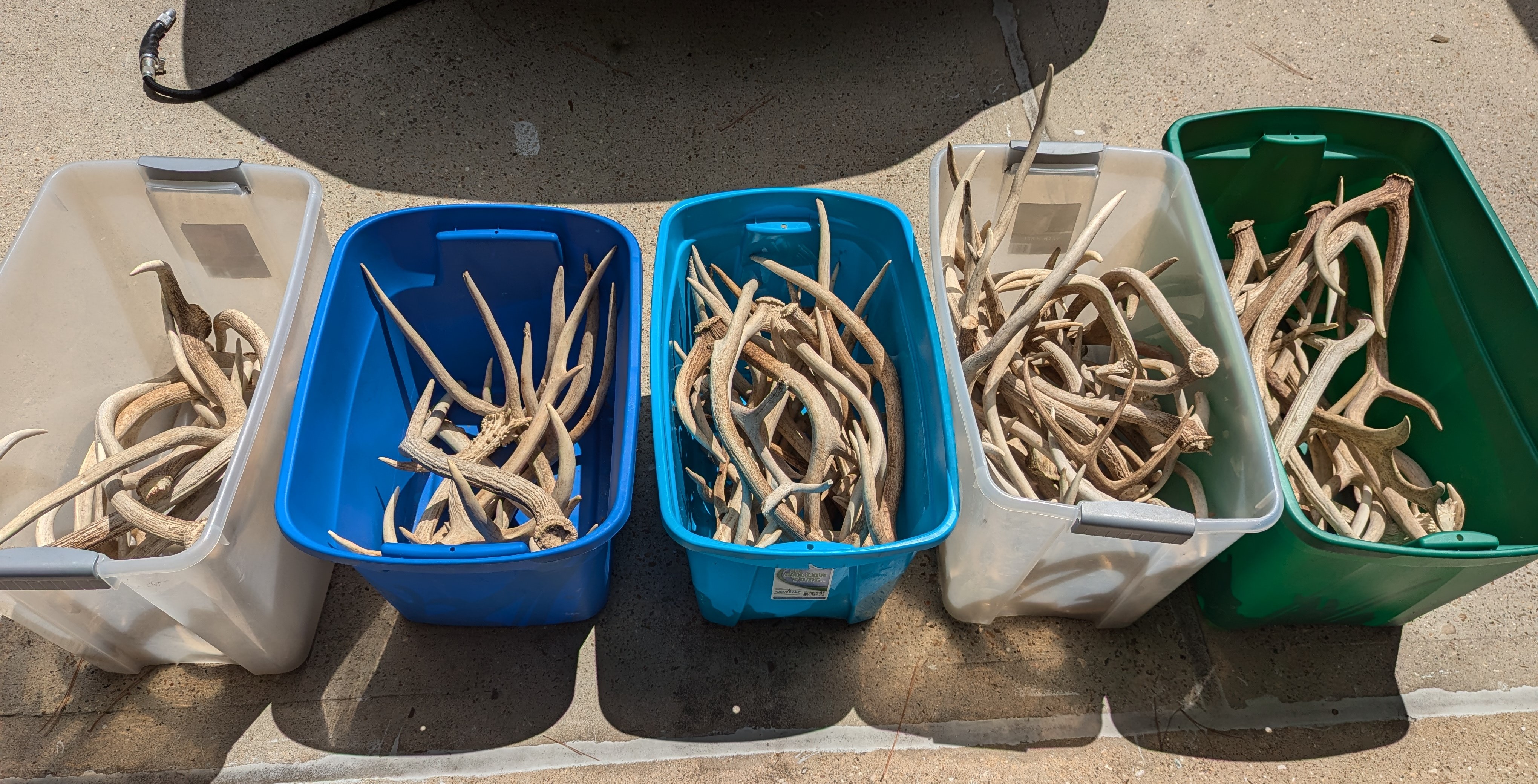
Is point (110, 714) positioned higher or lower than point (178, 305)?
lower

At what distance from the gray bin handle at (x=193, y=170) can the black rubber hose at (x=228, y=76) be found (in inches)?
40.2

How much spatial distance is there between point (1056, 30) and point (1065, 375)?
1.62m

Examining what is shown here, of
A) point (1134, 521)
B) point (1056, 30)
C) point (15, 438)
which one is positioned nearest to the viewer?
point (1134, 521)

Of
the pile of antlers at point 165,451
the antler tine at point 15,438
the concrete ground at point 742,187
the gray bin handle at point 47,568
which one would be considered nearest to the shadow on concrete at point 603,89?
the concrete ground at point 742,187

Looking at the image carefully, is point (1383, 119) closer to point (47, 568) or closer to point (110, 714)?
point (47, 568)

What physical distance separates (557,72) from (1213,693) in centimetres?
236

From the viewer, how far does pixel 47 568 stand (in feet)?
3.77

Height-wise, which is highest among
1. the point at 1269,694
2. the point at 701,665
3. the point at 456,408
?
the point at 456,408

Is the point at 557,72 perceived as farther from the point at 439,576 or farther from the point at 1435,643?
the point at 1435,643

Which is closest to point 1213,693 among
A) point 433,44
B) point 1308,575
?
point 1308,575

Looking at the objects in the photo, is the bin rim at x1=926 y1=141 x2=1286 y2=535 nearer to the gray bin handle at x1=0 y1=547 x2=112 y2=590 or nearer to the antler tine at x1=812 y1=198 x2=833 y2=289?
the antler tine at x1=812 y1=198 x2=833 y2=289

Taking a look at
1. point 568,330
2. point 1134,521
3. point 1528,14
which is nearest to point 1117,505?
point 1134,521

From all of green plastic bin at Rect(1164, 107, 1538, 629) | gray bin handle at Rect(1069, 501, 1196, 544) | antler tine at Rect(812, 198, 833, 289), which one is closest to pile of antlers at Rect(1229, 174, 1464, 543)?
green plastic bin at Rect(1164, 107, 1538, 629)

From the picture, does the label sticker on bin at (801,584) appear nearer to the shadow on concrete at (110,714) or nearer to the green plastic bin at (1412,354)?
the green plastic bin at (1412,354)
